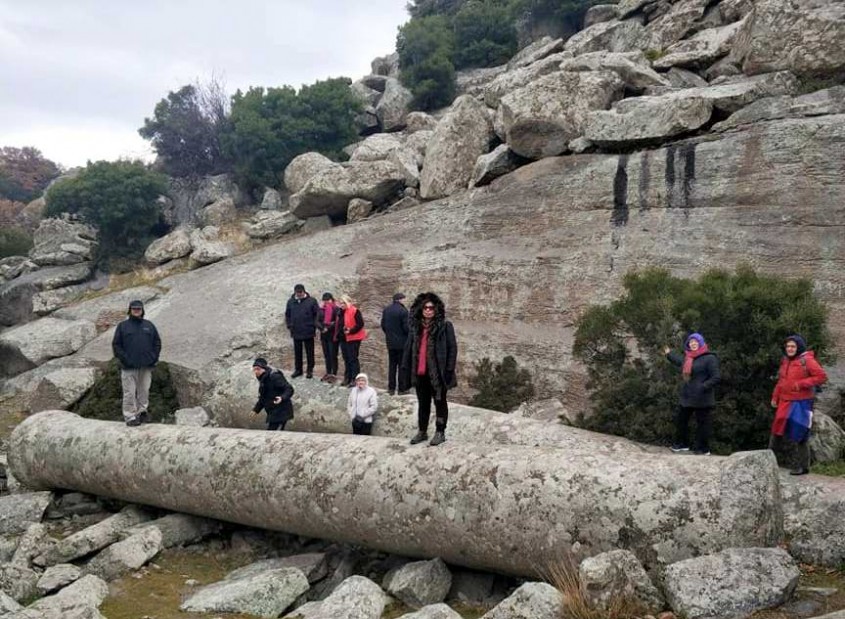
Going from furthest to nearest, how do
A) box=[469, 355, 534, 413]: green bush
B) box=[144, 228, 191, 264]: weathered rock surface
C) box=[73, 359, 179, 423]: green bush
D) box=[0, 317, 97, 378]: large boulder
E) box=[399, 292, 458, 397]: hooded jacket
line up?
box=[144, 228, 191, 264]: weathered rock surface, box=[0, 317, 97, 378]: large boulder, box=[73, 359, 179, 423]: green bush, box=[469, 355, 534, 413]: green bush, box=[399, 292, 458, 397]: hooded jacket

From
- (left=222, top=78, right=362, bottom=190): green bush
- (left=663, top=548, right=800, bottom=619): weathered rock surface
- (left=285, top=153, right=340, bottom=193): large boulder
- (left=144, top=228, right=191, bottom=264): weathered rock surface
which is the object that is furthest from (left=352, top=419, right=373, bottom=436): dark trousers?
(left=222, top=78, right=362, bottom=190): green bush

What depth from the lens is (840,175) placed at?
1695 cm

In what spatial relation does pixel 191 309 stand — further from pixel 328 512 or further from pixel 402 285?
pixel 328 512

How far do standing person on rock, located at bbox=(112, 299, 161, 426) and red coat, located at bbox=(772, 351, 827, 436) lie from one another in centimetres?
Answer: 979

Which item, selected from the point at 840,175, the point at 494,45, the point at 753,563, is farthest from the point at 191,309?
the point at 494,45

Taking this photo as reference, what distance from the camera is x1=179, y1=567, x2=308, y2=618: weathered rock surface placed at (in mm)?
8172

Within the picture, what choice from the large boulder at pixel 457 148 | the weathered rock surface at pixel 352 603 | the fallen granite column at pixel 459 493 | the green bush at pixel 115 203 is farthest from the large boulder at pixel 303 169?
the weathered rock surface at pixel 352 603

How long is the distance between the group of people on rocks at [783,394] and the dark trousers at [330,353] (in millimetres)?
6528

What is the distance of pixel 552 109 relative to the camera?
70.1 feet

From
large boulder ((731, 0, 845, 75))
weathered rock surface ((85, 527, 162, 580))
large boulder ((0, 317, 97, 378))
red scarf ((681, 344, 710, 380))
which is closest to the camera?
weathered rock surface ((85, 527, 162, 580))

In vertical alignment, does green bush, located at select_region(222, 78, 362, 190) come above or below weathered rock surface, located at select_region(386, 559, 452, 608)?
above

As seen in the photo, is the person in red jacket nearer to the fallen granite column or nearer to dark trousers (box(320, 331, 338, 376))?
the fallen granite column

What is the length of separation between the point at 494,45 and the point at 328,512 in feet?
127

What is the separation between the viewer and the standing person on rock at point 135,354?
1277cm
